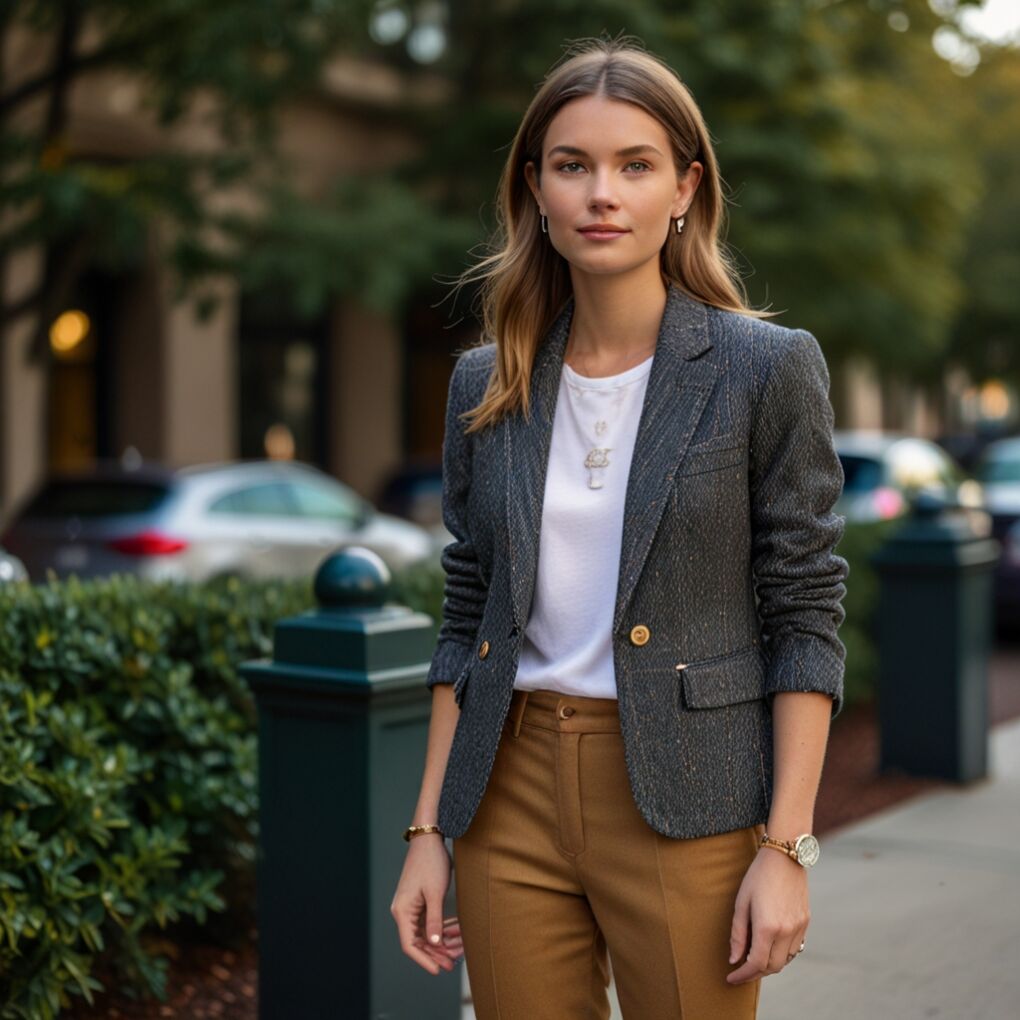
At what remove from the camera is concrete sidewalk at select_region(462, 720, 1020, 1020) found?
14.8 feet

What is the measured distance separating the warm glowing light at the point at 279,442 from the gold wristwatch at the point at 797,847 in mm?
18315

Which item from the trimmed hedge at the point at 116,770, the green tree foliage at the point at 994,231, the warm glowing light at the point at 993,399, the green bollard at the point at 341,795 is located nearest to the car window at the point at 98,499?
the trimmed hedge at the point at 116,770

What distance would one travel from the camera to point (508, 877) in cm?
226

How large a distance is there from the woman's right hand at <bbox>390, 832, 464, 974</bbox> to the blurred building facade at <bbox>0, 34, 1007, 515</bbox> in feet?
44.5

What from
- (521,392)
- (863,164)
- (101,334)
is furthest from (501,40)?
(521,392)

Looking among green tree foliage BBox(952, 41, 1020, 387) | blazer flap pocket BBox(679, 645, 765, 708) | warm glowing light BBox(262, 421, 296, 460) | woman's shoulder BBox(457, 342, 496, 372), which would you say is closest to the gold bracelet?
blazer flap pocket BBox(679, 645, 765, 708)

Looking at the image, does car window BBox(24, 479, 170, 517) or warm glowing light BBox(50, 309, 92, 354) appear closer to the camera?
car window BBox(24, 479, 170, 517)

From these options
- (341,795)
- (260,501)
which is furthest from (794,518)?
(260,501)

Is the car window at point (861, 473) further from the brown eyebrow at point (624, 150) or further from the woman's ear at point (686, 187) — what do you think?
the brown eyebrow at point (624, 150)

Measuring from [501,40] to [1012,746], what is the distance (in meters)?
11.1

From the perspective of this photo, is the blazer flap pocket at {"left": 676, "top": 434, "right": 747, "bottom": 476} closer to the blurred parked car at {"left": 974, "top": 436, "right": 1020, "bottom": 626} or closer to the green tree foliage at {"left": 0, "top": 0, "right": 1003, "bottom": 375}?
the green tree foliage at {"left": 0, "top": 0, "right": 1003, "bottom": 375}

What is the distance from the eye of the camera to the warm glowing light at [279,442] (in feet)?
66.1

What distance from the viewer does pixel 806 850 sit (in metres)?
2.13

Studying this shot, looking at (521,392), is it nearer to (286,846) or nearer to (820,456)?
(820,456)
